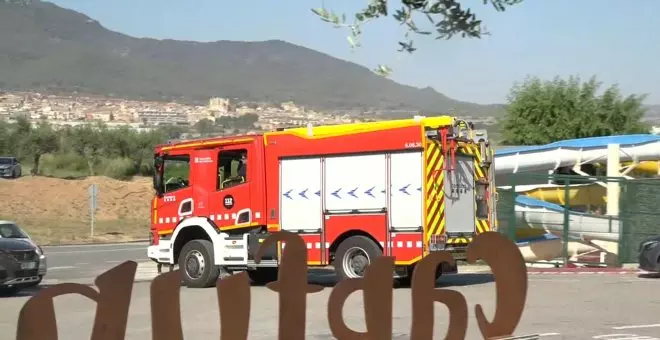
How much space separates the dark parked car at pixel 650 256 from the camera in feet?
67.6

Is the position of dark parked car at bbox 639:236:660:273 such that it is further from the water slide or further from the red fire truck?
the red fire truck

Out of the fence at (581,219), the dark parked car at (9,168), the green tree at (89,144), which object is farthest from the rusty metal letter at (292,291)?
the green tree at (89,144)

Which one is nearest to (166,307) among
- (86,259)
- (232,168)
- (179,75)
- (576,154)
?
(232,168)

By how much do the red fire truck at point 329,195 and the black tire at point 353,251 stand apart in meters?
0.02

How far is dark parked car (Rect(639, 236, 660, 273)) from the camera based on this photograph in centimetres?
2061

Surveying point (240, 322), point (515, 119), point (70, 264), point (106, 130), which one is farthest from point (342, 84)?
point (240, 322)

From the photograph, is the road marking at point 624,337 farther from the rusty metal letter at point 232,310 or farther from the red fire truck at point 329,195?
the rusty metal letter at point 232,310

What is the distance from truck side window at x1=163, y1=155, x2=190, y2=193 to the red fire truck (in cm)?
2

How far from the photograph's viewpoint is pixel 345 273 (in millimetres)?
18922

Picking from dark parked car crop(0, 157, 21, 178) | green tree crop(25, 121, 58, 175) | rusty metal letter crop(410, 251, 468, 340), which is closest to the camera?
rusty metal letter crop(410, 251, 468, 340)

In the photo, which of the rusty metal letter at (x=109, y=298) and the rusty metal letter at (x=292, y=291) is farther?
the rusty metal letter at (x=292, y=291)

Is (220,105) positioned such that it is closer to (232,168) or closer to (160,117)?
(160,117)

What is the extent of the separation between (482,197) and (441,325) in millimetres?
6891

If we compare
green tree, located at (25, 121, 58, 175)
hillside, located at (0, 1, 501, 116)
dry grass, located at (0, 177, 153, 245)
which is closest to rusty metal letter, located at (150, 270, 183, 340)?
dry grass, located at (0, 177, 153, 245)
